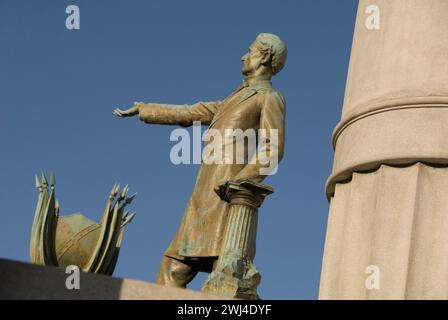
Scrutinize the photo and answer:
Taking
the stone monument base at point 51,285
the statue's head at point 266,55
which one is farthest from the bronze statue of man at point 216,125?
the stone monument base at point 51,285

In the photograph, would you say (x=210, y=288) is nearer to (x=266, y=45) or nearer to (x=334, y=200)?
(x=266, y=45)

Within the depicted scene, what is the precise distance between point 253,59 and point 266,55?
16 cm

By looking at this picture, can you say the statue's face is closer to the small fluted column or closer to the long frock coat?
the long frock coat

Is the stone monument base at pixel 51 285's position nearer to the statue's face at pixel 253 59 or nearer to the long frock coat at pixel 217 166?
the long frock coat at pixel 217 166

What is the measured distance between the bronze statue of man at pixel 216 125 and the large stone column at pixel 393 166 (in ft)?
6.13

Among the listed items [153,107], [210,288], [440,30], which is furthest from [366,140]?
[210,288]

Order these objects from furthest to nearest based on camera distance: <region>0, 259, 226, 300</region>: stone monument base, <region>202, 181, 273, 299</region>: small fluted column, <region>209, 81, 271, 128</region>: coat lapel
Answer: <region>209, 81, 271, 128</region>: coat lapel, <region>202, 181, 273, 299</region>: small fluted column, <region>0, 259, 226, 300</region>: stone monument base

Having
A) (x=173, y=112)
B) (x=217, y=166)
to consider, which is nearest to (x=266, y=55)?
(x=173, y=112)

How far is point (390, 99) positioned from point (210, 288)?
4.39m

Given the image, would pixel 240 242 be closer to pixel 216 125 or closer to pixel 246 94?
pixel 216 125

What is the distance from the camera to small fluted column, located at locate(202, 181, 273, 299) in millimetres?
9586

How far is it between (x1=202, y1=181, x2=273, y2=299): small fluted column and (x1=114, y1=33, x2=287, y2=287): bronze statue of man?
27 cm

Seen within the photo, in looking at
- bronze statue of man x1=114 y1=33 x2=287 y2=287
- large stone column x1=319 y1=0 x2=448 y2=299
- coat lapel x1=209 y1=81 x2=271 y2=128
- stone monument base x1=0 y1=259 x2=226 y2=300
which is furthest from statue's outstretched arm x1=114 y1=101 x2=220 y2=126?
stone monument base x1=0 y1=259 x2=226 y2=300

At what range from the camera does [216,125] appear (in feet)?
37.4
